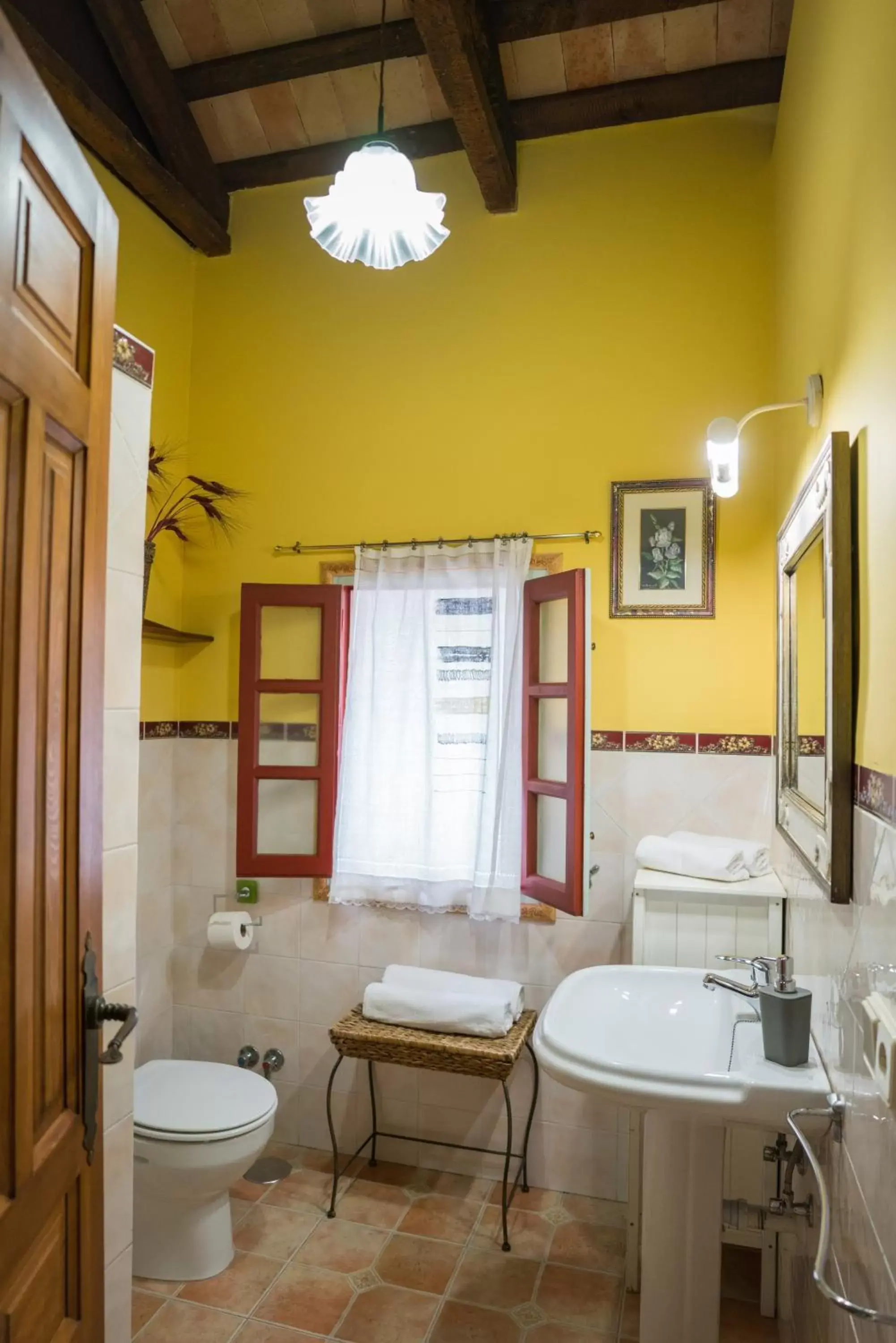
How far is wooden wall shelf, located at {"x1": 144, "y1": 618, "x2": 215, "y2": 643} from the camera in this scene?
2934 mm

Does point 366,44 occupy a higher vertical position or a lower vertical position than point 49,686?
higher

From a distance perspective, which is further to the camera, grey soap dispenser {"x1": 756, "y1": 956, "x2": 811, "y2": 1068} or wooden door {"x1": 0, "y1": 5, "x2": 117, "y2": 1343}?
grey soap dispenser {"x1": 756, "y1": 956, "x2": 811, "y2": 1068}

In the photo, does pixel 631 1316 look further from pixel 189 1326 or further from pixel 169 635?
pixel 169 635

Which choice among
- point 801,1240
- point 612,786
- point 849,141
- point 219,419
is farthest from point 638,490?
point 801,1240

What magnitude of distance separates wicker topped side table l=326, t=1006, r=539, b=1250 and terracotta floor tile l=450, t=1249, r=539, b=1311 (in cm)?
7

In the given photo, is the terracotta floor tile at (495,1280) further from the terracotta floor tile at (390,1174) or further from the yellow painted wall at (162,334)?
the yellow painted wall at (162,334)

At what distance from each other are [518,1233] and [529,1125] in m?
0.30

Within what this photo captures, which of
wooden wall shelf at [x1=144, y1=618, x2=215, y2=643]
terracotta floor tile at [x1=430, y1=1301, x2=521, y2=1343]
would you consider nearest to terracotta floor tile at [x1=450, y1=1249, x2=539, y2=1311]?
terracotta floor tile at [x1=430, y1=1301, x2=521, y2=1343]

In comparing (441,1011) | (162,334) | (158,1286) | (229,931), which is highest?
(162,334)

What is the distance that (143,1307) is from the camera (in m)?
2.32

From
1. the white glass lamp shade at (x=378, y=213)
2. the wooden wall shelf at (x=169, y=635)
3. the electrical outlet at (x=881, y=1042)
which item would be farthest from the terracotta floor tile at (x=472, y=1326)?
the white glass lamp shade at (x=378, y=213)

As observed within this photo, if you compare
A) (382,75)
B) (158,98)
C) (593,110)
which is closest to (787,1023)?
(382,75)

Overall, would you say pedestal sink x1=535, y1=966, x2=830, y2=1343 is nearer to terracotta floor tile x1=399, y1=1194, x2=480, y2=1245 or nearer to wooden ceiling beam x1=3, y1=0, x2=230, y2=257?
terracotta floor tile x1=399, y1=1194, x2=480, y2=1245

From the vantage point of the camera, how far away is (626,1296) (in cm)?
236
